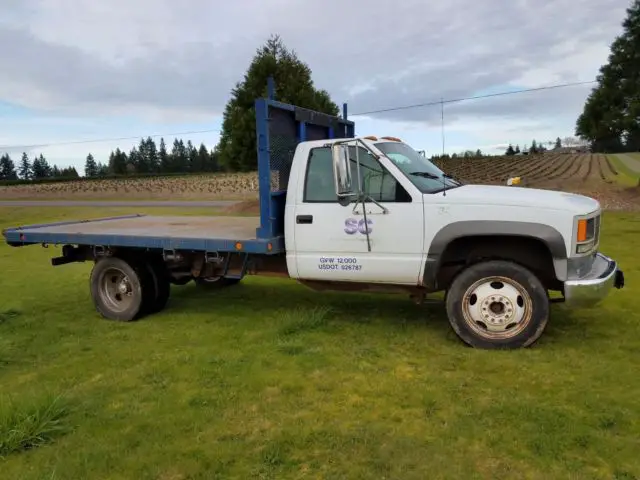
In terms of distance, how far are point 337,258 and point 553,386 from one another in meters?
2.31

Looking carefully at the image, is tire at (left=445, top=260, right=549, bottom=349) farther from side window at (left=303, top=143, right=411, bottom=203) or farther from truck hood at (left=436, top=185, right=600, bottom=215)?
side window at (left=303, top=143, right=411, bottom=203)

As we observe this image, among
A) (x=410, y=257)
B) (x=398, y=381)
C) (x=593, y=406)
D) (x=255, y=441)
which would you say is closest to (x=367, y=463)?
(x=255, y=441)

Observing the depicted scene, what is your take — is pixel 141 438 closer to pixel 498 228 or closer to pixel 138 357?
pixel 138 357

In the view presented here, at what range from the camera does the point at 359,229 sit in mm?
5551

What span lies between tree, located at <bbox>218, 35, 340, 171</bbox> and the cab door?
53.2ft

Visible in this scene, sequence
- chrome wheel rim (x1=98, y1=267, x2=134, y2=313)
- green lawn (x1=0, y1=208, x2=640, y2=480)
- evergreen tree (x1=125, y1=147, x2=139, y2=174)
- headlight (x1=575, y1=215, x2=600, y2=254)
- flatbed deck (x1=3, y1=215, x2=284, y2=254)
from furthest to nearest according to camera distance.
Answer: evergreen tree (x1=125, y1=147, x2=139, y2=174) < chrome wheel rim (x1=98, y1=267, x2=134, y2=313) < flatbed deck (x1=3, y1=215, x2=284, y2=254) < headlight (x1=575, y1=215, x2=600, y2=254) < green lawn (x1=0, y1=208, x2=640, y2=480)

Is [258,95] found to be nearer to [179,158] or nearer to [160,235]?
[160,235]

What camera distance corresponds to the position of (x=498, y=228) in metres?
5.09

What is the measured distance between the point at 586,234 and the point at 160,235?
4.56 metres

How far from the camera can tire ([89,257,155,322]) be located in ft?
22.4

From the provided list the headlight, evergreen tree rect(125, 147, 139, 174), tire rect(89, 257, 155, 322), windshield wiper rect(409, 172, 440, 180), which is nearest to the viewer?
the headlight

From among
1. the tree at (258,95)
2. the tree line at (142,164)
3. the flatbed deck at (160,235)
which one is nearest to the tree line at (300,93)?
the tree at (258,95)

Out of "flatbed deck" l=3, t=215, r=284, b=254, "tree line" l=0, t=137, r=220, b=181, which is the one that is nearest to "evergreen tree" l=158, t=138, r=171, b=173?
"tree line" l=0, t=137, r=220, b=181

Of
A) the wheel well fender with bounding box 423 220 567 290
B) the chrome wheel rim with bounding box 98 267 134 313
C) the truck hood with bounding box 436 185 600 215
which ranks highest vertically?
the truck hood with bounding box 436 185 600 215
